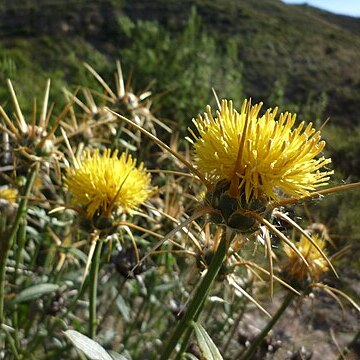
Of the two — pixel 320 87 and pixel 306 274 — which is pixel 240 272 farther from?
pixel 320 87

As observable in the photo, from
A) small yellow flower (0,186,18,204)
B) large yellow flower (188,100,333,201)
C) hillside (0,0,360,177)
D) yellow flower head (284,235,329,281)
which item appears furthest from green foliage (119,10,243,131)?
large yellow flower (188,100,333,201)

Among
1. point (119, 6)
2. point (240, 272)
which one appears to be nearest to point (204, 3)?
point (119, 6)

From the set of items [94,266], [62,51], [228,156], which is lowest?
[62,51]

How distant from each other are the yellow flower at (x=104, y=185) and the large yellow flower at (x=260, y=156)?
0.61 m

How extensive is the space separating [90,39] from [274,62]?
7451 mm

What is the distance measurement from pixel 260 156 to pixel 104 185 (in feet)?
2.46

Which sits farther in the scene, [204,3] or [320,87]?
[204,3]

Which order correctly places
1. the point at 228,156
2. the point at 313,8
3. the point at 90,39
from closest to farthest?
the point at 228,156 → the point at 90,39 → the point at 313,8

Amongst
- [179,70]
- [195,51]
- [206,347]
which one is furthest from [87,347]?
[195,51]

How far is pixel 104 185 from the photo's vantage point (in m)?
1.77

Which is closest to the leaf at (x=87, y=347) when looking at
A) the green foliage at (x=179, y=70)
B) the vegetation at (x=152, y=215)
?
the vegetation at (x=152, y=215)

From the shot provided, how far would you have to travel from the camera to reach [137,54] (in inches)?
312

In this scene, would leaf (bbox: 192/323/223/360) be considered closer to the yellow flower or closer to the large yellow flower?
the large yellow flower

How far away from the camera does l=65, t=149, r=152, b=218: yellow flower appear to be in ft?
5.78
